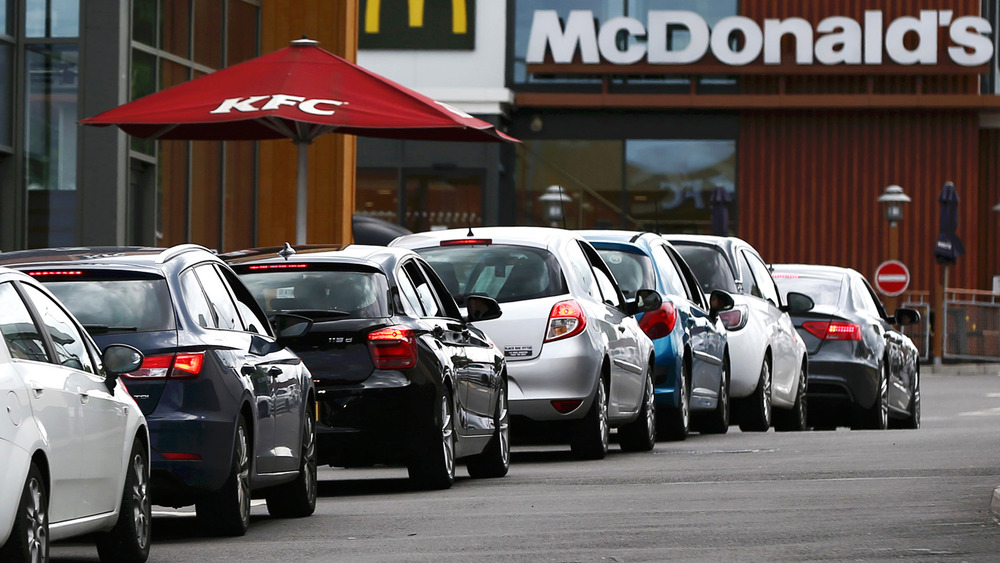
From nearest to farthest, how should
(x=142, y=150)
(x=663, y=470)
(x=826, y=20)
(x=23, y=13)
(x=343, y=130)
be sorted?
(x=663, y=470) → (x=343, y=130) → (x=23, y=13) → (x=142, y=150) → (x=826, y=20)

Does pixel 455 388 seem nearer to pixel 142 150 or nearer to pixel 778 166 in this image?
pixel 142 150

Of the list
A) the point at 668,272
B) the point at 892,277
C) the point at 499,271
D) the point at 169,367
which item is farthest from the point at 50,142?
the point at 892,277

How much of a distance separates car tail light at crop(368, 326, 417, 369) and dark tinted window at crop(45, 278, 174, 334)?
7.86 feet

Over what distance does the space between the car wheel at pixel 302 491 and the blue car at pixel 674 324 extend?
240 inches

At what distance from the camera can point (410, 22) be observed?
1670 inches

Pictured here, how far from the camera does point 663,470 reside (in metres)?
13.7

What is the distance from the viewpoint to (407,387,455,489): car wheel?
38.0ft

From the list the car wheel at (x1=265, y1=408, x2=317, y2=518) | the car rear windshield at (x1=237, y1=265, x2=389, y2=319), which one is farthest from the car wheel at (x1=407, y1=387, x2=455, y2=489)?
the car wheel at (x1=265, y1=408, x2=317, y2=518)

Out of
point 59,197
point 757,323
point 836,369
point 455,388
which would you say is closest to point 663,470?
point 455,388

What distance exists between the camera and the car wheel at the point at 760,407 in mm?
18859

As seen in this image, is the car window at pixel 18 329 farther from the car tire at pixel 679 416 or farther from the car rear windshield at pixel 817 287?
the car rear windshield at pixel 817 287

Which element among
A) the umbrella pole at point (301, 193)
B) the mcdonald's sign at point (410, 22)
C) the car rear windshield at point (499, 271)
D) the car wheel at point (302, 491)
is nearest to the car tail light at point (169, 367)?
the car wheel at point (302, 491)

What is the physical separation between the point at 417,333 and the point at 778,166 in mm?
32168

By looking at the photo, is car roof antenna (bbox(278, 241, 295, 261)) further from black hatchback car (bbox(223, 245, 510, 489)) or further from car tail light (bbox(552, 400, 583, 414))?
car tail light (bbox(552, 400, 583, 414))
